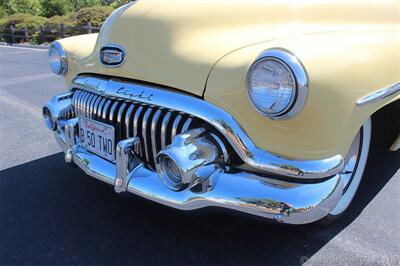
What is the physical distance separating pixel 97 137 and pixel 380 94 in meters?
1.52

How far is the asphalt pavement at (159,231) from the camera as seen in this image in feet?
7.29

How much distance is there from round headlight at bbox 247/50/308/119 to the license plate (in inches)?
35.2

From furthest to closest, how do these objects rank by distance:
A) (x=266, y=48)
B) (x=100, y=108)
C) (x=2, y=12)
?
(x=2, y=12), (x=100, y=108), (x=266, y=48)

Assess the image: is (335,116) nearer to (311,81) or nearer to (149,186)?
(311,81)

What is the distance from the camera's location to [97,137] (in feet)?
8.20

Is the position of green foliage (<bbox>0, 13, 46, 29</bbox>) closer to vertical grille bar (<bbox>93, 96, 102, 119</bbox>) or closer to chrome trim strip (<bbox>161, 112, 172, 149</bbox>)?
vertical grille bar (<bbox>93, 96, 102, 119</bbox>)

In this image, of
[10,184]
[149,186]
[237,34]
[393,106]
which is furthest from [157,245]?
[393,106]

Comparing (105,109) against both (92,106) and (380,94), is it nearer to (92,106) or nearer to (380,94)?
(92,106)

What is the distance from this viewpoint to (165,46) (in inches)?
91.0

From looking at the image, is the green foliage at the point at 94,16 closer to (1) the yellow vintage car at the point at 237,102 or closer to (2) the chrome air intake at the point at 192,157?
(1) the yellow vintage car at the point at 237,102

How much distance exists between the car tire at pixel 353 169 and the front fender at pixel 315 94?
331 mm

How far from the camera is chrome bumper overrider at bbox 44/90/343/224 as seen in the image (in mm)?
1836

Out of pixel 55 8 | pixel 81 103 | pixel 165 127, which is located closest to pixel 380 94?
pixel 165 127

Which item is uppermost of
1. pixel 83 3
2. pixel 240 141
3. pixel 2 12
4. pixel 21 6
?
pixel 240 141
